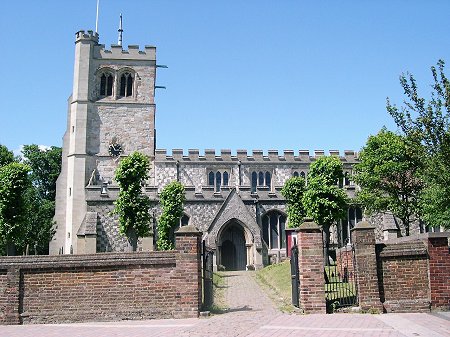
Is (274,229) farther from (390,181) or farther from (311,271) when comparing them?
(311,271)

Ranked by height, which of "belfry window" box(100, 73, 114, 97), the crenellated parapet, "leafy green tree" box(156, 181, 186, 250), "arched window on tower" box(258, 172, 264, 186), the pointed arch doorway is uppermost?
the crenellated parapet

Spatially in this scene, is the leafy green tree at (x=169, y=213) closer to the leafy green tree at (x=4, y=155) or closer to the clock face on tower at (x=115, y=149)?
the clock face on tower at (x=115, y=149)

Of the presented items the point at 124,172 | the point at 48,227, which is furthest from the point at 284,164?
the point at 48,227

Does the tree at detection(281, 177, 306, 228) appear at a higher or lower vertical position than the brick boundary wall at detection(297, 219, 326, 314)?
higher

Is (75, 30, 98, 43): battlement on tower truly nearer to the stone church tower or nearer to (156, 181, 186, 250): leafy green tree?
the stone church tower

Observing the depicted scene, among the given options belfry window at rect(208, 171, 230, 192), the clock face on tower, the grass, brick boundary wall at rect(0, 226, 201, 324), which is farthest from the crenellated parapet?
brick boundary wall at rect(0, 226, 201, 324)

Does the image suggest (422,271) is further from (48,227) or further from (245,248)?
(48,227)

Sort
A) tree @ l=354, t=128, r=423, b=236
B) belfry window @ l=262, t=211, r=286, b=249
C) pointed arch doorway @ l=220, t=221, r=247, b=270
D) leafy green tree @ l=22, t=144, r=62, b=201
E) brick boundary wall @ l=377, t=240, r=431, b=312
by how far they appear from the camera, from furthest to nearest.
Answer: leafy green tree @ l=22, t=144, r=62, b=201, belfry window @ l=262, t=211, r=286, b=249, pointed arch doorway @ l=220, t=221, r=247, b=270, tree @ l=354, t=128, r=423, b=236, brick boundary wall @ l=377, t=240, r=431, b=312

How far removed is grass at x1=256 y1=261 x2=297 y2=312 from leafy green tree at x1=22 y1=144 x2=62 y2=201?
37586mm

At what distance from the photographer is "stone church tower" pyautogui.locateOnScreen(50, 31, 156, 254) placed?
4528 centimetres

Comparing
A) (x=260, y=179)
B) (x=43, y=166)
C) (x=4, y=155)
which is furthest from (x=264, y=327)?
(x=43, y=166)

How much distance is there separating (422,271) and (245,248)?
24.4m

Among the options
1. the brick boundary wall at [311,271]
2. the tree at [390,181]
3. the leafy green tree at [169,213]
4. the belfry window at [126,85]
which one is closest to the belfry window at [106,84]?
the belfry window at [126,85]

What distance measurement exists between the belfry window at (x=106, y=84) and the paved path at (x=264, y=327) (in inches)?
1486
